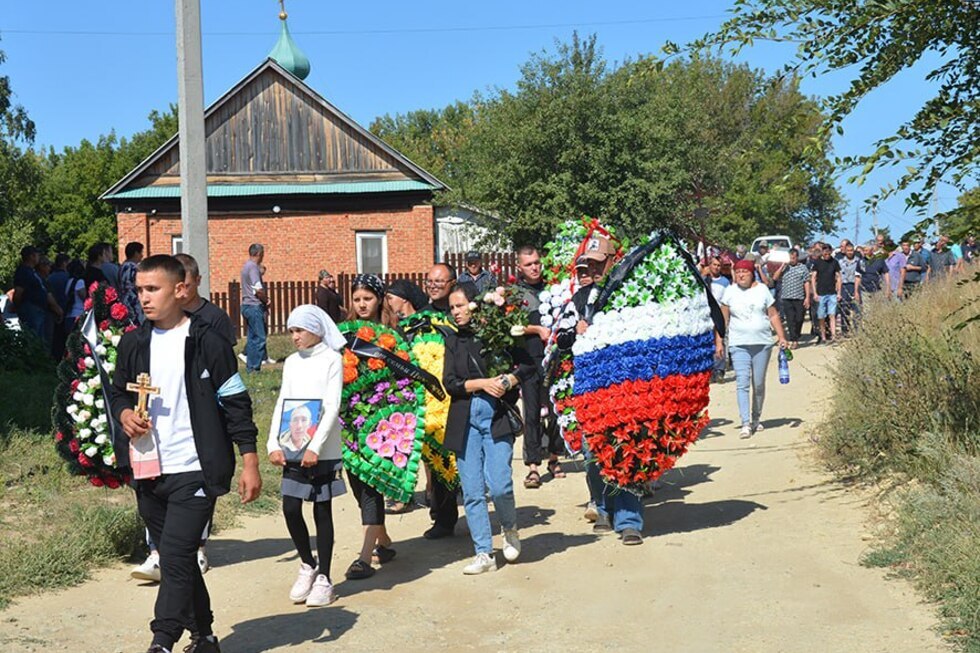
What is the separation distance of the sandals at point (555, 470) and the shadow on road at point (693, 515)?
1.58 m

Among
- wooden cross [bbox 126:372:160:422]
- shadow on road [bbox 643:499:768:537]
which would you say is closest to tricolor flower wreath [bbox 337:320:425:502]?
shadow on road [bbox 643:499:768:537]

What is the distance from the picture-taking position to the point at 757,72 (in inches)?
2469

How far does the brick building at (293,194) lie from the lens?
36562mm

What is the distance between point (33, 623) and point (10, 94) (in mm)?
36240

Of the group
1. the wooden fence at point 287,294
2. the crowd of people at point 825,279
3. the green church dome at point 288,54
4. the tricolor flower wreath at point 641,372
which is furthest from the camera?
the green church dome at point 288,54

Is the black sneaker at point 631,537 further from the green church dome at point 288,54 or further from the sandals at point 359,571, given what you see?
the green church dome at point 288,54

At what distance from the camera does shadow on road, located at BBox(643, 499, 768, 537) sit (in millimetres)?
9547

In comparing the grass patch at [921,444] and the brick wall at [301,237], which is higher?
the brick wall at [301,237]

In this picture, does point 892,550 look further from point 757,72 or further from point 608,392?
point 757,72

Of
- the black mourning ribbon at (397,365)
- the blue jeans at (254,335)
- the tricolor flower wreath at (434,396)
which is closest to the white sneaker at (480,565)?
the tricolor flower wreath at (434,396)

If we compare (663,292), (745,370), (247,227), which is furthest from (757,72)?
(663,292)

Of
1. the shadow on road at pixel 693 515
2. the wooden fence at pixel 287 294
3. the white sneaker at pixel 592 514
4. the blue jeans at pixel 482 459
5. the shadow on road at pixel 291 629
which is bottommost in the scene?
the shadow on road at pixel 291 629

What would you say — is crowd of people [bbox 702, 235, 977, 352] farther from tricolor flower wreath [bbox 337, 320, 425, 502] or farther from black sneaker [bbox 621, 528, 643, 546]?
tricolor flower wreath [bbox 337, 320, 425, 502]

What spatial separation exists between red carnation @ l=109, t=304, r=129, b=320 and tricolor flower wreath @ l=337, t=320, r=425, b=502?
1457mm
